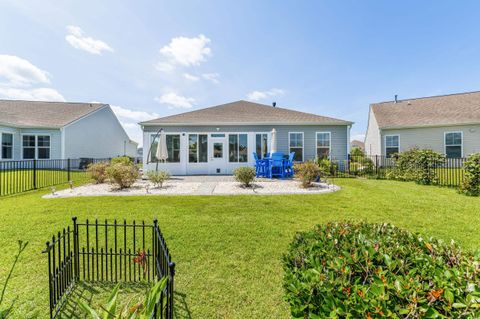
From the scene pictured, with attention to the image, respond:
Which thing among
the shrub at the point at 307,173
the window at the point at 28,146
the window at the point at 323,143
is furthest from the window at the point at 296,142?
the window at the point at 28,146

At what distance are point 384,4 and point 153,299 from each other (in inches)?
620

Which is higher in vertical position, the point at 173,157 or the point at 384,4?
the point at 384,4

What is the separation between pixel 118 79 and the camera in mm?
14875

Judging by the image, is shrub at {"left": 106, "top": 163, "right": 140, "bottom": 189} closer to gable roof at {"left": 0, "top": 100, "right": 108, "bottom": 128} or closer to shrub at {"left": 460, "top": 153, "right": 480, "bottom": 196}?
gable roof at {"left": 0, "top": 100, "right": 108, "bottom": 128}

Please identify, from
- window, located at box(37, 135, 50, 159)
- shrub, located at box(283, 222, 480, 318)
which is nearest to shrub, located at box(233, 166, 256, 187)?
shrub, located at box(283, 222, 480, 318)

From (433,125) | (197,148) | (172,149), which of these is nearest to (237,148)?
(197,148)

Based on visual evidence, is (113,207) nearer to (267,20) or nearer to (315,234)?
(315,234)

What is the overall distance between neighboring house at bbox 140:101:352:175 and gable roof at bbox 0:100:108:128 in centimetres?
1097

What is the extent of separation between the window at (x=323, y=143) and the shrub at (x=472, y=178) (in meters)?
Answer: 7.46

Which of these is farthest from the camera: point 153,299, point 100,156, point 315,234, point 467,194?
point 100,156

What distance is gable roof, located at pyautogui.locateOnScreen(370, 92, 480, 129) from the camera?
641 inches

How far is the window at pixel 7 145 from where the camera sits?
1655 cm

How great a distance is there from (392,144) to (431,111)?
468cm

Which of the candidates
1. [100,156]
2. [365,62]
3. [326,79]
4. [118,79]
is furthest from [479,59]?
[100,156]
